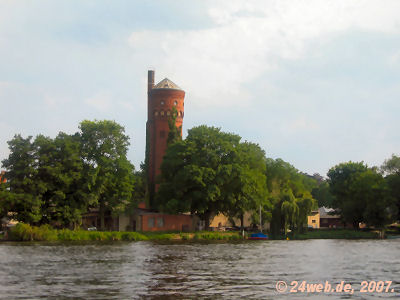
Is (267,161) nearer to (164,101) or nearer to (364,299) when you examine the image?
(164,101)

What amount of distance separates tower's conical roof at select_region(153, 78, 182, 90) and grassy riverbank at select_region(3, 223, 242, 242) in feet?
115

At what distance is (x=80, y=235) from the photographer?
203 feet

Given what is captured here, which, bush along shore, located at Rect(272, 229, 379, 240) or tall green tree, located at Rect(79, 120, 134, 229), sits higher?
tall green tree, located at Rect(79, 120, 134, 229)

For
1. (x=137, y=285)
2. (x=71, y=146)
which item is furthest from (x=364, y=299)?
(x=71, y=146)

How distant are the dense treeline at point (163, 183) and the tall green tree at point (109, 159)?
0.46ft

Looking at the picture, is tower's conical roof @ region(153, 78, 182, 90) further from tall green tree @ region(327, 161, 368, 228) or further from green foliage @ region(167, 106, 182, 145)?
tall green tree @ region(327, 161, 368, 228)

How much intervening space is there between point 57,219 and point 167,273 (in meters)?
A: 42.2

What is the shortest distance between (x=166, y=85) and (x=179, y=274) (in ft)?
232

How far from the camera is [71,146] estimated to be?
71812 mm

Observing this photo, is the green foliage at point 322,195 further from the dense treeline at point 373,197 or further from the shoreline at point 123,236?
the shoreline at point 123,236

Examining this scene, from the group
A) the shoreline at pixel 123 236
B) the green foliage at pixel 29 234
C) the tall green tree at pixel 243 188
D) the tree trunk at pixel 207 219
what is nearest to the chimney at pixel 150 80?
the tall green tree at pixel 243 188

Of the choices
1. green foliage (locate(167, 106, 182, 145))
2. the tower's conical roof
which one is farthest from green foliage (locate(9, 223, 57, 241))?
the tower's conical roof

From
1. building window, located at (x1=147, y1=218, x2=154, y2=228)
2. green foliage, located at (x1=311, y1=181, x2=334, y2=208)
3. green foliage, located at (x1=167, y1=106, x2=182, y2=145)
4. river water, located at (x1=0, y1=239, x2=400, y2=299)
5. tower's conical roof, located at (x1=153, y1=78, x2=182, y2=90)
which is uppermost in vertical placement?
tower's conical roof, located at (x1=153, y1=78, x2=182, y2=90)

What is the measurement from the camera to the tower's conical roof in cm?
9644
